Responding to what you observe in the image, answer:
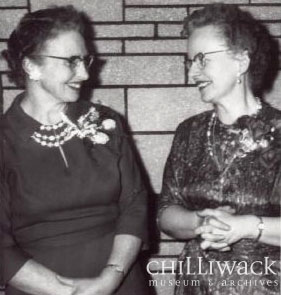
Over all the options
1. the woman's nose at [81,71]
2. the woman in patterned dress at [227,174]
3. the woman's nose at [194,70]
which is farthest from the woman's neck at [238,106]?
the woman's nose at [81,71]

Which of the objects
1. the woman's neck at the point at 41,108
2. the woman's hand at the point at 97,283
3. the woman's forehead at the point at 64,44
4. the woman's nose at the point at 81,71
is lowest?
the woman's hand at the point at 97,283

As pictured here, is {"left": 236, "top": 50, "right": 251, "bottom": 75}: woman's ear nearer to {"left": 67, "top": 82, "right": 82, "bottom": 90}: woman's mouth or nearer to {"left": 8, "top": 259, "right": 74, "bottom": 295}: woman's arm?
{"left": 67, "top": 82, "right": 82, "bottom": 90}: woman's mouth

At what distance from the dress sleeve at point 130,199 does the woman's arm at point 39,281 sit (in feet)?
0.91

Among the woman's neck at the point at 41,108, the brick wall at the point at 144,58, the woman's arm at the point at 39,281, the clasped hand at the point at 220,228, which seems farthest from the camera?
the brick wall at the point at 144,58

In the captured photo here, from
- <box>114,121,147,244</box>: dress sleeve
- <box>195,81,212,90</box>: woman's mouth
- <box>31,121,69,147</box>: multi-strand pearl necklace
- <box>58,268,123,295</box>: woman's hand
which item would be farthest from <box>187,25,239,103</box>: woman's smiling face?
<box>58,268,123,295</box>: woman's hand

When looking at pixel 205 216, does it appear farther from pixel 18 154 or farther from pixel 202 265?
pixel 18 154

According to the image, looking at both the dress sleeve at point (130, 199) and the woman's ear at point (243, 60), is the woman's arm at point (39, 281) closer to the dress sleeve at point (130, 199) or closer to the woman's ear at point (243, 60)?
the dress sleeve at point (130, 199)

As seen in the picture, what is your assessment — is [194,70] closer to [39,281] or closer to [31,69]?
[31,69]

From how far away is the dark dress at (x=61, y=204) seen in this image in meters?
1.77

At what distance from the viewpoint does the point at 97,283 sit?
175 cm

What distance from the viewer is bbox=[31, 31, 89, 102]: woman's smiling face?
180 centimetres

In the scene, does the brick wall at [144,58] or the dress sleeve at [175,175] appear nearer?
the dress sleeve at [175,175]

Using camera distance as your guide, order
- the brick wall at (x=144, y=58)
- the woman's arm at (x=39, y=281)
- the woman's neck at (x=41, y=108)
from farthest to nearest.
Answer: the brick wall at (x=144, y=58)
the woman's neck at (x=41, y=108)
the woman's arm at (x=39, y=281)

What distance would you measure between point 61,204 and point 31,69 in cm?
49
